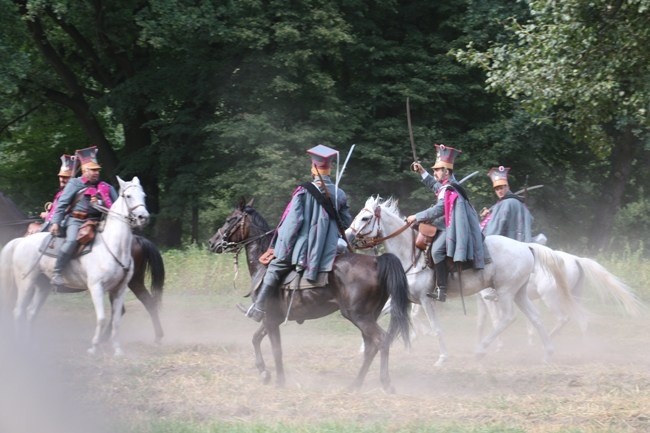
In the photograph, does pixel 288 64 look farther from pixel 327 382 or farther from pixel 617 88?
pixel 327 382

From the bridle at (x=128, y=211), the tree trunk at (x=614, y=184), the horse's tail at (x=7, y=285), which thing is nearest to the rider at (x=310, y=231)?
the bridle at (x=128, y=211)

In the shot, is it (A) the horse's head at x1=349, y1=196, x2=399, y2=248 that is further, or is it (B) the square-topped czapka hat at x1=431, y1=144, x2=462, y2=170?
(A) the horse's head at x1=349, y1=196, x2=399, y2=248

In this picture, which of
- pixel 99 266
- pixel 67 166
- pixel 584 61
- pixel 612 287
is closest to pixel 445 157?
pixel 612 287

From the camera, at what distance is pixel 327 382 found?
1099cm

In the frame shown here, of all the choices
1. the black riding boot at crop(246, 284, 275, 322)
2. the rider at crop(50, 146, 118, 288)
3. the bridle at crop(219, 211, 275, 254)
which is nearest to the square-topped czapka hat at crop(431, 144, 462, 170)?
the bridle at crop(219, 211, 275, 254)

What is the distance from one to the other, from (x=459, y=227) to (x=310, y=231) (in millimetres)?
2352

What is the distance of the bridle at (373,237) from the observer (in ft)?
40.9

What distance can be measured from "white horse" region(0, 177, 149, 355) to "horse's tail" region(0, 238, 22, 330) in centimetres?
6

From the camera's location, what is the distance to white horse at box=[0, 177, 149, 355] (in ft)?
41.8

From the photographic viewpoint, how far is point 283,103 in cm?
2264

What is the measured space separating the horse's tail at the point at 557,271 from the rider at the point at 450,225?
132 cm

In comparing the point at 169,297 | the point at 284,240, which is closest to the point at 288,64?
the point at 169,297

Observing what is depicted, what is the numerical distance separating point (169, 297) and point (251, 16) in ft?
24.9

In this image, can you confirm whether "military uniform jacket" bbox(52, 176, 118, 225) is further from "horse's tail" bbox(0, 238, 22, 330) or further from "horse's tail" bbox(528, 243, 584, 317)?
"horse's tail" bbox(528, 243, 584, 317)
